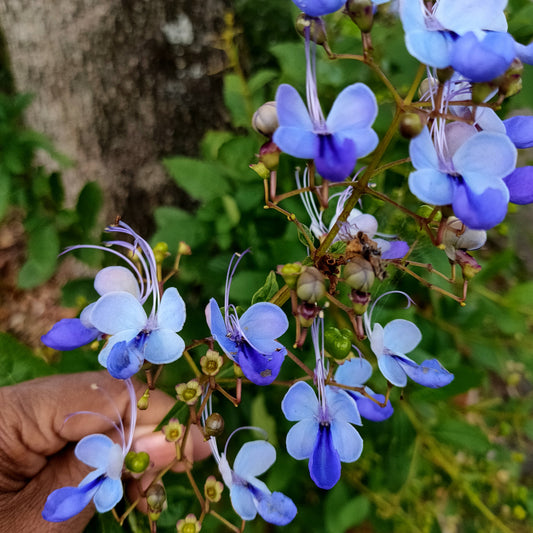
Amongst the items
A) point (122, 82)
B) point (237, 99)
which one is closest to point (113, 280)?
point (237, 99)

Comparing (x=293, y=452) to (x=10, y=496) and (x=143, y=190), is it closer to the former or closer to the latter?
(x=10, y=496)

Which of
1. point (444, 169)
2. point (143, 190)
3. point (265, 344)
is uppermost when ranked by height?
point (444, 169)

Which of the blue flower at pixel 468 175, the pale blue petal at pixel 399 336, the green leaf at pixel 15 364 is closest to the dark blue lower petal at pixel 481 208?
the blue flower at pixel 468 175

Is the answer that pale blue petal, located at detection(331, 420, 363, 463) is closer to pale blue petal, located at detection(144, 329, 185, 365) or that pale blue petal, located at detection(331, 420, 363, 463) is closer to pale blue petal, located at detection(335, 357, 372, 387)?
pale blue petal, located at detection(335, 357, 372, 387)

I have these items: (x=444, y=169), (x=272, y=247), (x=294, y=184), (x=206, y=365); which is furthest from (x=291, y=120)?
(x=294, y=184)

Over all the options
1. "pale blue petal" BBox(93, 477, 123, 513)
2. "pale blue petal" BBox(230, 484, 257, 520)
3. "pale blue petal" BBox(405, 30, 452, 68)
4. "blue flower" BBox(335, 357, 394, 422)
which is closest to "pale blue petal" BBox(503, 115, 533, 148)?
"pale blue petal" BBox(405, 30, 452, 68)

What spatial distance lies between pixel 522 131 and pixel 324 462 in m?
0.49

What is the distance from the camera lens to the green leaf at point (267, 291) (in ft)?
2.29

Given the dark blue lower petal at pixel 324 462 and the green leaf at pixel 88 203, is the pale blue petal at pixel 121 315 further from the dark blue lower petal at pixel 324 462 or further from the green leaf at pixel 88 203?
the green leaf at pixel 88 203

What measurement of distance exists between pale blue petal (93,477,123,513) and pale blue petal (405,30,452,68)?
0.68 m

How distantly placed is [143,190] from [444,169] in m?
1.64

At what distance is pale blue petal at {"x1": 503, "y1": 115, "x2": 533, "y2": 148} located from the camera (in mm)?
623

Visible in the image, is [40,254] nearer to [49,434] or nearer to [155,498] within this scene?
[49,434]

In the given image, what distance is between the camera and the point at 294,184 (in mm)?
1245
